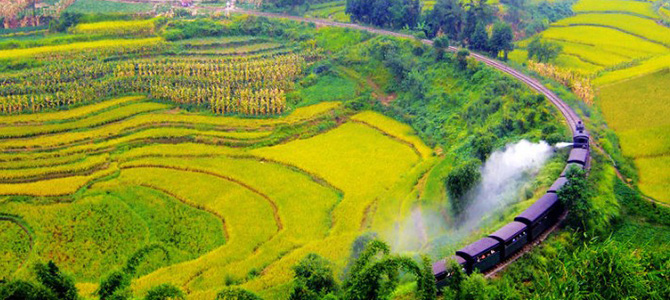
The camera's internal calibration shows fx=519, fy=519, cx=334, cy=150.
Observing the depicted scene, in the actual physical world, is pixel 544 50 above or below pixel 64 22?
below

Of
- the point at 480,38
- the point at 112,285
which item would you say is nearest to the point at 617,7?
the point at 480,38

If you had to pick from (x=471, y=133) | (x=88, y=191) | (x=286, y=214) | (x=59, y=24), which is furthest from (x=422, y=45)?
(x=59, y=24)

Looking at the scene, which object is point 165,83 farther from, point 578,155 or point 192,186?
point 578,155

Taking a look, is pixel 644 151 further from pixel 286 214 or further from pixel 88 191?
pixel 88 191

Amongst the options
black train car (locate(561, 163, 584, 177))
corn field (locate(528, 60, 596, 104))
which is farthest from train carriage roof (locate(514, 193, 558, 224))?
corn field (locate(528, 60, 596, 104))

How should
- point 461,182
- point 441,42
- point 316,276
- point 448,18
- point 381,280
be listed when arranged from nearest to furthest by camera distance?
point 381,280
point 316,276
point 461,182
point 441,42
point 448,18

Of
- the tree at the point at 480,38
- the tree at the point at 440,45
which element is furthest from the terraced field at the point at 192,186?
the tree at the point at 480,38
